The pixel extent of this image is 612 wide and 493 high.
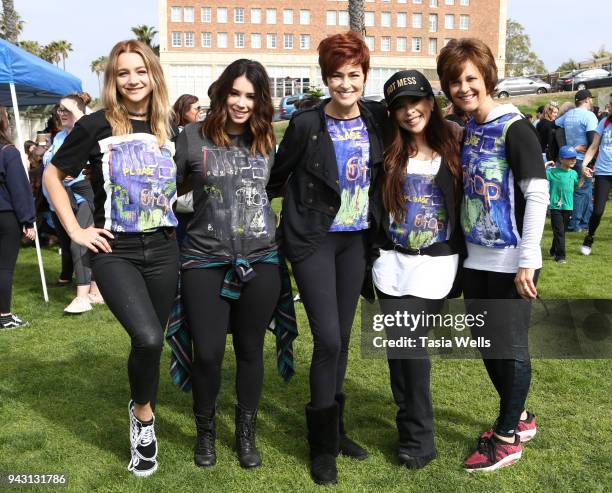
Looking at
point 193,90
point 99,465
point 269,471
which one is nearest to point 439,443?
point 269,471

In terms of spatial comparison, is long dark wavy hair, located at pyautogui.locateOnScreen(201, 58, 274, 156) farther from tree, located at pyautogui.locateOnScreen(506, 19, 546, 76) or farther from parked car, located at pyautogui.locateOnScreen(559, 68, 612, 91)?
tree, located at pyautogui.locateOnScreen(506, 19, 546, 76)

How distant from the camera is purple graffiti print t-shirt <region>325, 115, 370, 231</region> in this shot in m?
3.09

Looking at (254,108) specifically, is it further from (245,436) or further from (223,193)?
(245,436)

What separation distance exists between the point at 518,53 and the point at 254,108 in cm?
8037

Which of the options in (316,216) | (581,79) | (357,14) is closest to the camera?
(316,216)

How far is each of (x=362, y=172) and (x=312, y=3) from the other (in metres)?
67.1

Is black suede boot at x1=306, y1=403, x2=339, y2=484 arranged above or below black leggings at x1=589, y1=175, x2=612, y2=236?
below

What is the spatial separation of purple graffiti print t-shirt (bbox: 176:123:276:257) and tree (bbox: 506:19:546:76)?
79192 millimetres

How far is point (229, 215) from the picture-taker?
10.2 feet

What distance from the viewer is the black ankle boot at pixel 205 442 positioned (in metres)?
3.34

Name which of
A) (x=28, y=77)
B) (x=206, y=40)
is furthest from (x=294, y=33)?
(x=28, y=77)

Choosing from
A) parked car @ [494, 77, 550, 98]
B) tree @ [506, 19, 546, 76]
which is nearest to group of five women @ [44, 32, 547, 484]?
parked car @ [494, 77, 550, 98]

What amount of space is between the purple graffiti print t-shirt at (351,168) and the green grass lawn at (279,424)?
128 cm

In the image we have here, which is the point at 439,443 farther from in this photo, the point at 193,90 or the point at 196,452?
the point at 193,90
